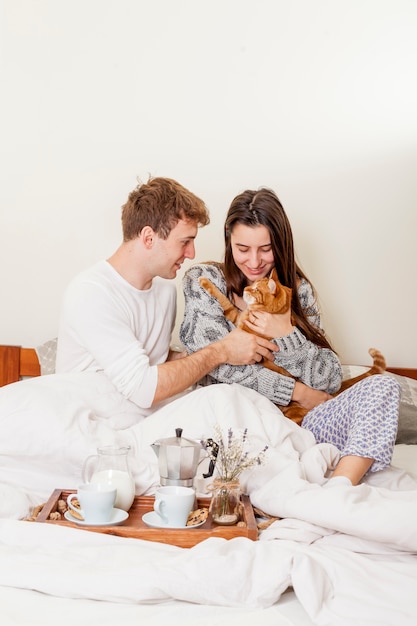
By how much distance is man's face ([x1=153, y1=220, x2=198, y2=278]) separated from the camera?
6.77 ft

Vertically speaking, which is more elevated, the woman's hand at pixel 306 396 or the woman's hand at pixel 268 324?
the woman's hand at pixel 268 324

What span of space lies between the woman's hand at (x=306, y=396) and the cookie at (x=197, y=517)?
65 cm

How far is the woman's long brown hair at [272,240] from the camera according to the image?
7.01ft

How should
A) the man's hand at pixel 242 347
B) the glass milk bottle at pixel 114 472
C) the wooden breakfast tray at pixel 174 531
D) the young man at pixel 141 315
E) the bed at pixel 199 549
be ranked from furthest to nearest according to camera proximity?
the man's hand at pixel 242 347, the young man at pixel 141 315, the glass milk bottle at pixel 114 472, the wooden breakfast tray at pixel 174 531, the bed at pixel 199 549

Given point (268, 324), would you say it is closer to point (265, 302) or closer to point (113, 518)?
point (265, 302)

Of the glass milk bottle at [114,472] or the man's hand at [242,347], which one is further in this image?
the man's hand at [242,347]

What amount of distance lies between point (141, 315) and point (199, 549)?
95 centimetres

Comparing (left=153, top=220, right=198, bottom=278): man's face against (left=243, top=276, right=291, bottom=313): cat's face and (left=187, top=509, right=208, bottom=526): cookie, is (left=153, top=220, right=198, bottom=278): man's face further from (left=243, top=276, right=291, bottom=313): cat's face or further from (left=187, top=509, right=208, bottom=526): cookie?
(left=187, top=509, right=208, bottom=526): cookie

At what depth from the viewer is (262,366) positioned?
Answer: 6.95 feet

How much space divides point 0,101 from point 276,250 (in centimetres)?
128

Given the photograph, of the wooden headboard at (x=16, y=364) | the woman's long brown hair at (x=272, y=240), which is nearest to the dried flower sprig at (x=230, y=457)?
the woman's long brown hair at (x=272, y=240)

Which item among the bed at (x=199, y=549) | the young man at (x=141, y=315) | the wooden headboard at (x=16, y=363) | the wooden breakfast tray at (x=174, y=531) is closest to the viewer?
the bed at (x=199, y=549)

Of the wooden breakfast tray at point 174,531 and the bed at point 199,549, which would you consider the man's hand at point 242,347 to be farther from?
the wooden breakfast tray at point 174,531

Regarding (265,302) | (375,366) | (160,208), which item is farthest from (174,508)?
(375,366)
